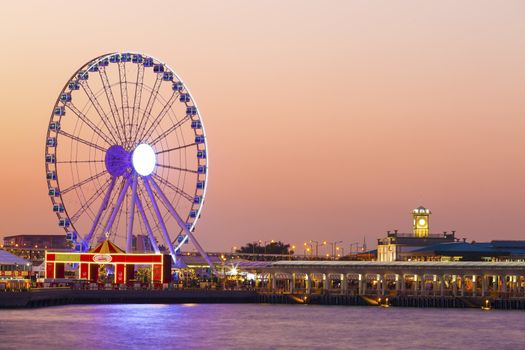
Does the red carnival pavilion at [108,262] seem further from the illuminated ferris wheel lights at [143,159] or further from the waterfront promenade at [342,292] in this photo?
the illuminated ferris wheel lights at [143,159]

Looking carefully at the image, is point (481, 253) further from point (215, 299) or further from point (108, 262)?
point (108, 262)

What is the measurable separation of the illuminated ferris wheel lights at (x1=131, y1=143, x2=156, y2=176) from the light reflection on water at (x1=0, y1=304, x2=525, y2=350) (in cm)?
1358

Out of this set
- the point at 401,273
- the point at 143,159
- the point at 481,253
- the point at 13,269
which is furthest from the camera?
the point at 481,253

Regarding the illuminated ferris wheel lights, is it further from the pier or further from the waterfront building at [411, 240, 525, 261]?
the waterfront building at [411, 240, 525, 261]

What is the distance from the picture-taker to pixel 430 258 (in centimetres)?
19838

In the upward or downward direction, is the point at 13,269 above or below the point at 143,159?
below

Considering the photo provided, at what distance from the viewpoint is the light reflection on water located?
96375 millimetres

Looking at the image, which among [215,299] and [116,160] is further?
[215,299]

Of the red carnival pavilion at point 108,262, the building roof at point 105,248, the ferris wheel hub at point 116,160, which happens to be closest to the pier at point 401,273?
the red carnival pavilion at point 108,262

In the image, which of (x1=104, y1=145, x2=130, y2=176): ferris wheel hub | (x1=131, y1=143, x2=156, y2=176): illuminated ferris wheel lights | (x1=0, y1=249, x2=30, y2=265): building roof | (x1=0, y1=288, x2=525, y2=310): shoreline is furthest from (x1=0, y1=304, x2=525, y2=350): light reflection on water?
(x1=0, y1=249, x2=30, y2=265): building roof

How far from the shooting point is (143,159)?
133 m

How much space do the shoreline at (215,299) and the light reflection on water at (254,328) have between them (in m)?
2.70

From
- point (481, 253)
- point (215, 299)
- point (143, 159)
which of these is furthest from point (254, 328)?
point (481, 253)

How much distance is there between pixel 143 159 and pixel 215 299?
81.1 feet
